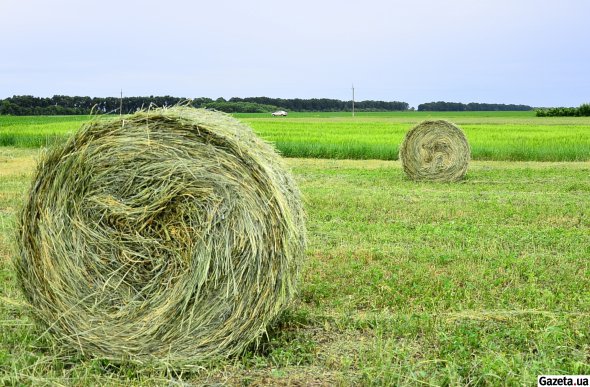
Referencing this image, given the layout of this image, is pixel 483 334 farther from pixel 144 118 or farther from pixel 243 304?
pixel 144 118

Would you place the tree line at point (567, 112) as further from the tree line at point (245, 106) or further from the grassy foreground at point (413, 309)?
the grassy foreground at point (413, 309)

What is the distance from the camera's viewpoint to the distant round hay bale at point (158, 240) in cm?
520

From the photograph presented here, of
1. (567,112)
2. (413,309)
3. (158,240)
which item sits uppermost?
(567,112)

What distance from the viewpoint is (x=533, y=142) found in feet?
79.4

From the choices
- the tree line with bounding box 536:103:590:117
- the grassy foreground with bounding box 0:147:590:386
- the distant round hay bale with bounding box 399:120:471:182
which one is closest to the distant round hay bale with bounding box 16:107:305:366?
the grassy foreground with bounding box 0:147:590:386

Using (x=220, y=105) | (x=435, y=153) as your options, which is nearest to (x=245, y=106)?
(x=220, y=105)

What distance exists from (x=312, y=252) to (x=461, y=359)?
3.52m

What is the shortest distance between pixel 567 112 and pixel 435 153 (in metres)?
51.7

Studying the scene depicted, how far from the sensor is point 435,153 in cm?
1702

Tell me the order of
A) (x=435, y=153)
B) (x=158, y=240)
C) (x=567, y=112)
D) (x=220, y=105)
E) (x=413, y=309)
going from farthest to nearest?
(x=567, y=112)
(x=220, y=105)
(x=435, y=153)
(x=413, y=309)
(x=158, y=240)

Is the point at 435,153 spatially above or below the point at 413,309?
above

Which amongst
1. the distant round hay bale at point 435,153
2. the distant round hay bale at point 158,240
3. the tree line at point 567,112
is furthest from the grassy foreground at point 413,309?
the tree line at point 567,112

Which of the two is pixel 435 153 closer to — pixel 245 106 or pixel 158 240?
pixel 158 240

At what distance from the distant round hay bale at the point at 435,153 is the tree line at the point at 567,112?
50116 mm
